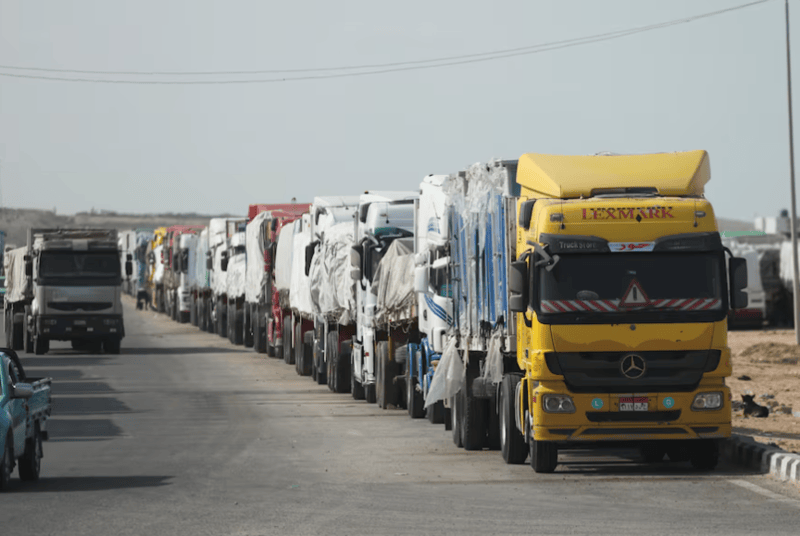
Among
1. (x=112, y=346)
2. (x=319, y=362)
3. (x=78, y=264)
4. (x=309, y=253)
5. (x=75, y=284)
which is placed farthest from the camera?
(x=112, y=346)

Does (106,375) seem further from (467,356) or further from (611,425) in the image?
(611,425)

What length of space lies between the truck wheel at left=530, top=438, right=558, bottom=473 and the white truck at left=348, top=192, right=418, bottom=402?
7239 mm

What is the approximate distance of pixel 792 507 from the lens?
41.8ft

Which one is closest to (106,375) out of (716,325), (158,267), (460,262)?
(460,262)

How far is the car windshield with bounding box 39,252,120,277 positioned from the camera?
40.3m

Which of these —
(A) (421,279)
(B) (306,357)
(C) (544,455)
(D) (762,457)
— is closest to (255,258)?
(B) (306,357)

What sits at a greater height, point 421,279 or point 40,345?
point 421,279

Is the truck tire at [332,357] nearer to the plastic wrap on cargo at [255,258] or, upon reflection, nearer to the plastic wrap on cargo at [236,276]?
the plastic wrap on cargo at [255,258]

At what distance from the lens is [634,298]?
14664mm

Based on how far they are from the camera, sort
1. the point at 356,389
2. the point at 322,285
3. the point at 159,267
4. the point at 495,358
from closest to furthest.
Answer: the point at 495,358 → the point at 356,389 → the point at 322,285 → the point at 159,267

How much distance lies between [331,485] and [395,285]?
28.8 feet

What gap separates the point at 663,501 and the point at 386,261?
452 inches

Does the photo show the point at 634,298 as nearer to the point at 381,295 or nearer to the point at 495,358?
the point at 495,358

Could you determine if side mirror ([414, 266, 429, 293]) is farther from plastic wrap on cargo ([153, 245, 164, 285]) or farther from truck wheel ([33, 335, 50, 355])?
plastic wrap on cargo ([153, 245, 164, 285])
